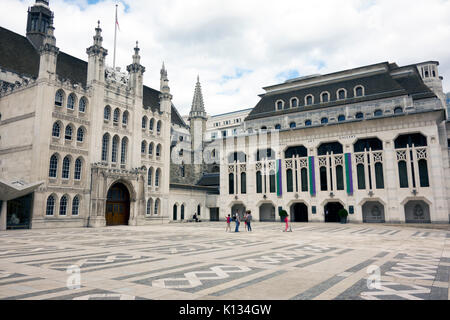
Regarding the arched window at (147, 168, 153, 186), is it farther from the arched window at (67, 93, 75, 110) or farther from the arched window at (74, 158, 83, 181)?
the arched window at (67, 93, 75, 110)

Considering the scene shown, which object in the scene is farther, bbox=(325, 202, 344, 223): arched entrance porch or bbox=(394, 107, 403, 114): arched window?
bbox=(325, 202, 344, 223): arched entrance porch

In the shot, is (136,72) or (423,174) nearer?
(423,174)

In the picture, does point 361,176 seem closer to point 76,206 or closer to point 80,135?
point 76,206

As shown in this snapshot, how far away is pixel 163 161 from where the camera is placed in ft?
166

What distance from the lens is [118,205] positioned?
4291 cm

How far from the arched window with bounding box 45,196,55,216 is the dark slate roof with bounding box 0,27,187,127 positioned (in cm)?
1517

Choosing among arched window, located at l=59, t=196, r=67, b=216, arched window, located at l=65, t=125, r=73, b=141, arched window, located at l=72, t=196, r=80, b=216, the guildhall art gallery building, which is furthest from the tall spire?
Answer: arched window, located at l=59, t=196, r=67, b=216

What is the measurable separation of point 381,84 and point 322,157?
13679mm

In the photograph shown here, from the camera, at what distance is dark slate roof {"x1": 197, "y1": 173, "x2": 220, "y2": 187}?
6388cm

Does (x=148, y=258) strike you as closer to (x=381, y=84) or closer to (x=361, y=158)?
(x=361, y=158)

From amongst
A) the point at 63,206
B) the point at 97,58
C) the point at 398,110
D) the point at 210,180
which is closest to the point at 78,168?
the point at 63,206

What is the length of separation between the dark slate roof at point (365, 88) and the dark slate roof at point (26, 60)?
92.6 ft

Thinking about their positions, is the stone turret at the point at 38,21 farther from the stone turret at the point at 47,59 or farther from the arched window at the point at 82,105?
the arched window at the point at 82,105

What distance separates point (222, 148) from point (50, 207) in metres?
28.3
